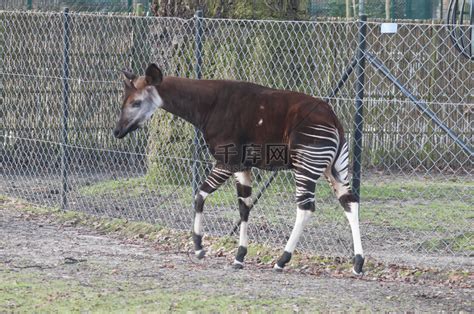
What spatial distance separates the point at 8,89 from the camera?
44.1 feet

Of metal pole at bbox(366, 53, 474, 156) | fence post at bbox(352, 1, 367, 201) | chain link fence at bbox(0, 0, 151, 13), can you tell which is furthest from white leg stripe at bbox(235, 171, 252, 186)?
chain link fence at bbox(0, 0, 151, 13)

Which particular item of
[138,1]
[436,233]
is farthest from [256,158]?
[138,1]

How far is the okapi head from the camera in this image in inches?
316

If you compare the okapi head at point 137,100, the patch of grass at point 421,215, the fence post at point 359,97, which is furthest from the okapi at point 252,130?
the patch of grass at point 421,215

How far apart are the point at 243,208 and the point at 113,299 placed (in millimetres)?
1818

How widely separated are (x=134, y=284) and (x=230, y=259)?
1.46 meters

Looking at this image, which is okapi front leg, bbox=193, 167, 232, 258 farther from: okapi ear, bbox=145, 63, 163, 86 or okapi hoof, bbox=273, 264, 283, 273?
okapi ear, bbox=145, 63, 163, 86

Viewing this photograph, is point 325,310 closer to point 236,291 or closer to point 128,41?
point 236,291

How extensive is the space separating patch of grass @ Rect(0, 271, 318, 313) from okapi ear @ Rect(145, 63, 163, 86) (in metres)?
1.72

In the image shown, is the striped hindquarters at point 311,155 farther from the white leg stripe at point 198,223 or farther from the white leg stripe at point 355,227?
the white leg stripe at point 198,223

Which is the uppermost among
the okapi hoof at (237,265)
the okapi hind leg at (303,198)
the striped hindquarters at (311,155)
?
the striped hindquarters at (311,155)

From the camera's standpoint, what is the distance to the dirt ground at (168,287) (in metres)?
6.42

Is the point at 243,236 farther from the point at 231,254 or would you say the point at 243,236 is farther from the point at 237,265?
the point at 231,254

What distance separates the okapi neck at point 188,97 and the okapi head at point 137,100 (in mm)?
79
